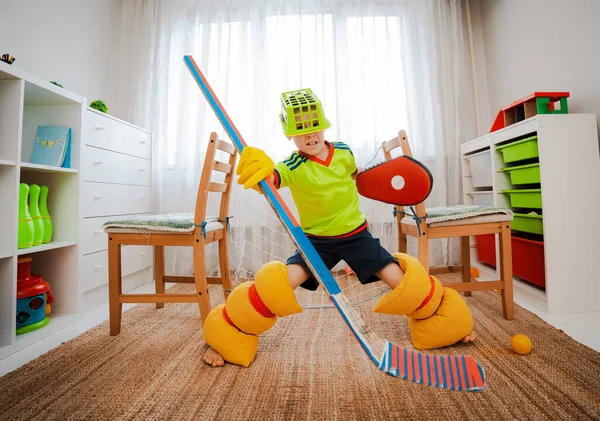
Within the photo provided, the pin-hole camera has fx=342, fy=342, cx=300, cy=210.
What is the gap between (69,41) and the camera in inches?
83.8

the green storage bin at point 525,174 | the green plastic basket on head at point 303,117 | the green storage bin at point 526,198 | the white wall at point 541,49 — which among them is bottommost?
the green storage bin at point 526,198

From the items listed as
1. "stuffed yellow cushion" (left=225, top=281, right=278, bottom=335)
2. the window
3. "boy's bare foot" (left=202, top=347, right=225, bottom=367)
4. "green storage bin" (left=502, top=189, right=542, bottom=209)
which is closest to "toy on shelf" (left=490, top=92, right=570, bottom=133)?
"green storage bin" (left=502, top=189, right=542, bottom=209)

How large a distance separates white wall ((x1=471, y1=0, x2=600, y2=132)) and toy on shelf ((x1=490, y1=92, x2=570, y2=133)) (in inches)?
4.5

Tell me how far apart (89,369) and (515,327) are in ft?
4.94

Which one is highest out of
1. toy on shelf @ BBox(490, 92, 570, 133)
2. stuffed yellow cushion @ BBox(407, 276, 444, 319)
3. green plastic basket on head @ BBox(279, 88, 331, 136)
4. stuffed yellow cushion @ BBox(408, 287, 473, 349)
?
toy on shelf @ BBox(490, 92, 570, 133)

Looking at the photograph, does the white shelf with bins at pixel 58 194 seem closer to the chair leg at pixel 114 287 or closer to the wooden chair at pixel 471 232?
the chair leg at pixel 114 287

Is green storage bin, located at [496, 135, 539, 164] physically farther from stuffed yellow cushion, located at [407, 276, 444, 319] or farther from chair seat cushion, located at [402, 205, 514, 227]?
stuffed yellow cushion, located at [407, 276, 444, 319]

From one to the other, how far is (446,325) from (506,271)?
0.48 m

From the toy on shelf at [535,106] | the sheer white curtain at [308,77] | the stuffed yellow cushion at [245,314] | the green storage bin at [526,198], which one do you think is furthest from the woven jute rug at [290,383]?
the sheer white curtain at [308,77]

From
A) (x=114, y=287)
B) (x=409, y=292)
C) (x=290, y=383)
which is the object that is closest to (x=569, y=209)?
(x=409, y=292)

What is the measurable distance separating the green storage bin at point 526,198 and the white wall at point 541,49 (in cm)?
49

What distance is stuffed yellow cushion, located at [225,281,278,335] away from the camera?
104 cm

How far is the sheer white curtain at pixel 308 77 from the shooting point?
2.42 m

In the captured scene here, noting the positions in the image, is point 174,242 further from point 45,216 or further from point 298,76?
point 298,76
